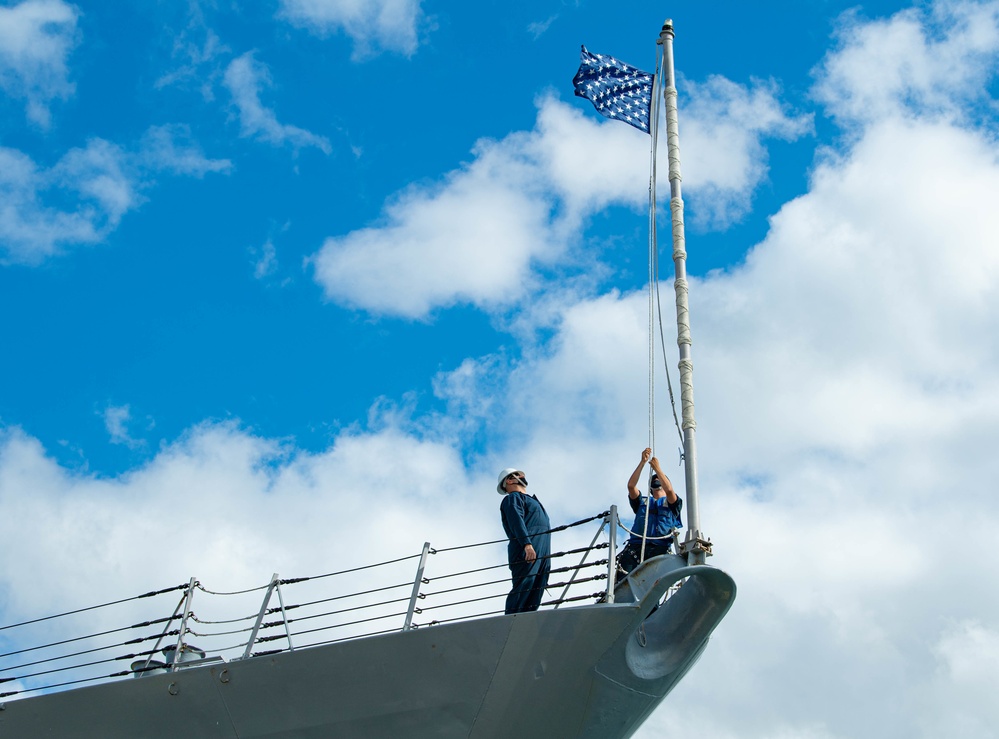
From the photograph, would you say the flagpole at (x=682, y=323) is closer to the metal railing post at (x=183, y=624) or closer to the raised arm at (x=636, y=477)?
the raised arm at (x=636, y=477)

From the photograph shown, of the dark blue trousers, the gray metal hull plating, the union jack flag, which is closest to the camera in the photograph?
the gray metal hull plating

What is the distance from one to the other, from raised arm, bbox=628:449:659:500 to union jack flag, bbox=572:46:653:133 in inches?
160

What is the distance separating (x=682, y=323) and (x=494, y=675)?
11.9 ft

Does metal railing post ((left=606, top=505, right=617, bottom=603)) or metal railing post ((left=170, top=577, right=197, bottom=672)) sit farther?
metal railing post ((left=170, top=577, right=197, bottom=672))

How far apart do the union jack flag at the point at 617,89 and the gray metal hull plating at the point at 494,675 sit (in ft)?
17.8

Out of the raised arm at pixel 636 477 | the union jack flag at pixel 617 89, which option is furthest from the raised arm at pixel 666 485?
the union jack flag at pixel 617 89

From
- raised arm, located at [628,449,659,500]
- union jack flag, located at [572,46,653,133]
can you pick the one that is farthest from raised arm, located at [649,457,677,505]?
union jack flag, located at [572,46,653,133]

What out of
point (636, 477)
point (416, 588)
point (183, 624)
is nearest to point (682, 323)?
point (636, 477)

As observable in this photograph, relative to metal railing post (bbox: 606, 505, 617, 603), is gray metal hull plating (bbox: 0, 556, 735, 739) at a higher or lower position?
lower

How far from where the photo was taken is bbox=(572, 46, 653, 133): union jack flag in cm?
1309

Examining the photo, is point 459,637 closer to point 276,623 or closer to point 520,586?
point 520,586

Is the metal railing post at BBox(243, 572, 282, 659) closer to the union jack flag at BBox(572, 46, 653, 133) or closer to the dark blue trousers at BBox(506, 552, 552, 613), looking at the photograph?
the dark blue trousers at BBox(506, 552, 552, 613)

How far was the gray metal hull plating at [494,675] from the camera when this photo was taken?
962 centimetres

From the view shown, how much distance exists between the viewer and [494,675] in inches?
381
